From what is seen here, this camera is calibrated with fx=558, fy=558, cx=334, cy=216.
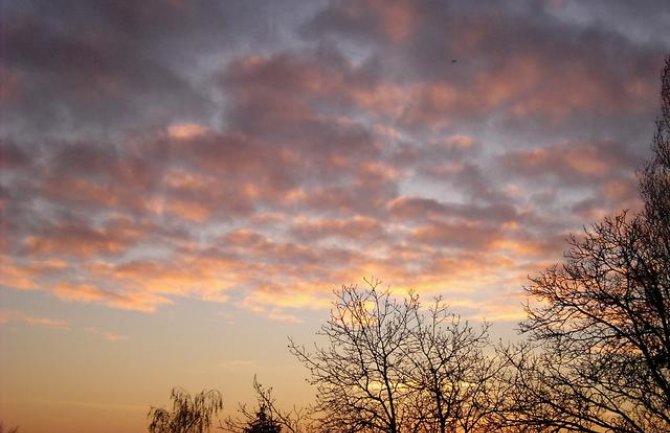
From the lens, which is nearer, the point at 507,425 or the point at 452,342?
the point at 507,425

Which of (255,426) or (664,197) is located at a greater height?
(664,197)

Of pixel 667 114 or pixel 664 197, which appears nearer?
pixel 664 197

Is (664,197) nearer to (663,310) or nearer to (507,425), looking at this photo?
(663,310)

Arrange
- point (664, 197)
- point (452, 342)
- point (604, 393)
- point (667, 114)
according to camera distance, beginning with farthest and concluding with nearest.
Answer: point (452, 342) < point (667, 114) < point (664, 197) < point (604, 393)

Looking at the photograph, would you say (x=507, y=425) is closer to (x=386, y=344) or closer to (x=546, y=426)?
(x=546, y=426)

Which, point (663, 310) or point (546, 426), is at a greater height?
point (663, 310)

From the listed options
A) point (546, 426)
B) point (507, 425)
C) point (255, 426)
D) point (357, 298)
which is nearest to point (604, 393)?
point (546, 426)

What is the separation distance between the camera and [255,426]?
19594mm

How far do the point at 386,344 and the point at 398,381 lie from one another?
138 cm

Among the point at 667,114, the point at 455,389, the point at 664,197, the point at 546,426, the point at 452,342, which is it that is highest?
the point at 667,114

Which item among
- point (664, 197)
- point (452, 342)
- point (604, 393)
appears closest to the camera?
point (604, 393)

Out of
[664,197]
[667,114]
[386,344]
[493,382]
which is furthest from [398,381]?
[667,114]

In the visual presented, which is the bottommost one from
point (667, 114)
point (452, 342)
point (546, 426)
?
point (546, 426)

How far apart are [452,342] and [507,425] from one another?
179 inches
